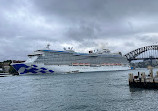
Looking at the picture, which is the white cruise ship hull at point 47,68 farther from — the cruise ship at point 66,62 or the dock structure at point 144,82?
the dock structure at point 144,82

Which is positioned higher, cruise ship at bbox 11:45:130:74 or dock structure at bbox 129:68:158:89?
cruise ship at bbox 11:45:130:74

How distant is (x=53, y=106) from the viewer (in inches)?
773

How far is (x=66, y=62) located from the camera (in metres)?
86.8

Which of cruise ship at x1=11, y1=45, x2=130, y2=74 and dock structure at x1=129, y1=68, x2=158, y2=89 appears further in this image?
cruise ship at x1=11, y1=45, x2=130, y2=74

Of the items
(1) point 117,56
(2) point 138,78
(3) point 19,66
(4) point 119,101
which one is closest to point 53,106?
(4) point 119,101

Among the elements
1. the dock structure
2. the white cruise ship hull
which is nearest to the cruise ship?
the white cruise ship hull

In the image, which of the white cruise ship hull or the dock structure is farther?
the white cruise ship hull

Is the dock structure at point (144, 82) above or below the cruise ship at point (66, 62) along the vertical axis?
below

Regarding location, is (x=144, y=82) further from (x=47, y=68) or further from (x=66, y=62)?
(x=66, y=62)

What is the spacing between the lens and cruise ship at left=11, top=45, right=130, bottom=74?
72.5m

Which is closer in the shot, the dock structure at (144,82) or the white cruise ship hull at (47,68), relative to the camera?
the dock structure at (144,82)

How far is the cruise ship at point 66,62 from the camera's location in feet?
238

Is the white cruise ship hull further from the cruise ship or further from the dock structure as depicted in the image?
the dock structure

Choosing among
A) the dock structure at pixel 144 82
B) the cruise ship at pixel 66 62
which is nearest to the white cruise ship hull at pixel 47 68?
the cruise ship at pixel 66 62
